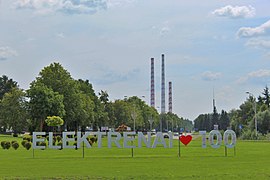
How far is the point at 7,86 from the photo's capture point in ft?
591

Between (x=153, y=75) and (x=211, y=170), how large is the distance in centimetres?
15578

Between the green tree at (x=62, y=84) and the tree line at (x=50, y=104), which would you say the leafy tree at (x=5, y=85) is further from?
the green tree at (x=62, y=84)

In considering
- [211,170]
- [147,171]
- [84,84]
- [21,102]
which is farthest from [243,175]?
[84,84]

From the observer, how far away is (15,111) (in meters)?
127

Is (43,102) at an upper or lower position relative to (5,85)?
lower

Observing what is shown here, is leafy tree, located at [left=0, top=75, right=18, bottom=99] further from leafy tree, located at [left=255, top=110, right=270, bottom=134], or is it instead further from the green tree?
leafy tree, located at [left=255, top=110, right=270, bottom=134]

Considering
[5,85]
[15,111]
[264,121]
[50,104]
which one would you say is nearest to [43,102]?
[50,104]

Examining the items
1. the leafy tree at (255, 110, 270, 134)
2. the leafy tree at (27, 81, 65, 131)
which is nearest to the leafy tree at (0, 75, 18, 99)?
the leafy tree at (27, 81, 65, 131)

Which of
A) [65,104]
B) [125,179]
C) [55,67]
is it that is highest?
[55,67]

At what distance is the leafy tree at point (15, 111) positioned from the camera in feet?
414

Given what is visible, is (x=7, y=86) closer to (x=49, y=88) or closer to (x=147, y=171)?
(x=49, y=88)

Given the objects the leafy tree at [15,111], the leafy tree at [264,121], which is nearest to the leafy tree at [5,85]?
the leafy tree at [15,111]

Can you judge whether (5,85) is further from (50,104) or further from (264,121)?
(264,121)

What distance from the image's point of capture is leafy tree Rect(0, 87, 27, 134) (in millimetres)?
126275
